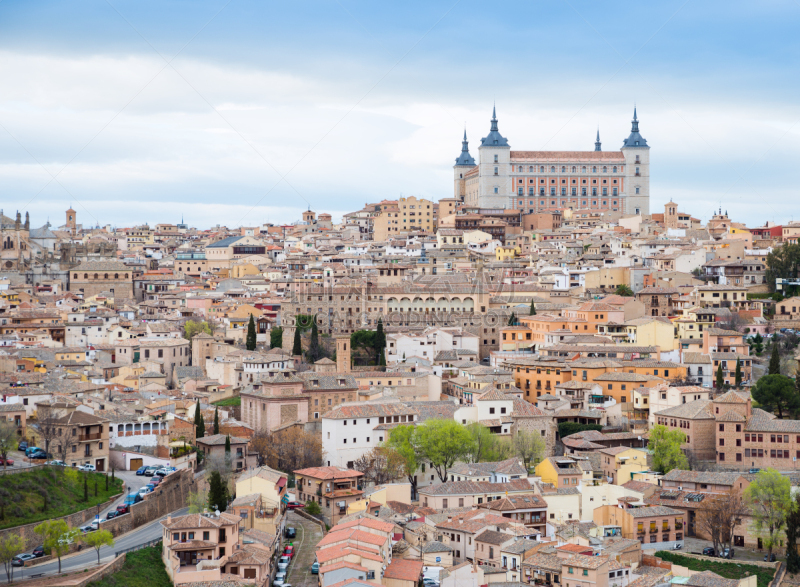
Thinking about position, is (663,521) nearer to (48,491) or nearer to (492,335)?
(48,491)

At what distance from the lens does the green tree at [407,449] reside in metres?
35.4

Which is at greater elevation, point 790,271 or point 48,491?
point 790,271

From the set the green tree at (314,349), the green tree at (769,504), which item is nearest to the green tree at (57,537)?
the green tree at (769,504)

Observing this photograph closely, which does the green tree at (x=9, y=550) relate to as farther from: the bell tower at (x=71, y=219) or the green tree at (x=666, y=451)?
the bell tower at (x=71, y=219)

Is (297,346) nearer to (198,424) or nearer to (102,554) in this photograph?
(198,424)

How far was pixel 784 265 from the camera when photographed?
5141cm

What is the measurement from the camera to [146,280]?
66438mm

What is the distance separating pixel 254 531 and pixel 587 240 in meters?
43.1

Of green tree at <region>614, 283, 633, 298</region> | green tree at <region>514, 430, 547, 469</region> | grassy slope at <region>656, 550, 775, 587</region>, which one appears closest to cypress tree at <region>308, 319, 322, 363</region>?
green tree at <region>514, 430, 547, 469</region>

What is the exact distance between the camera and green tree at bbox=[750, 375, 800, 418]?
3853cm

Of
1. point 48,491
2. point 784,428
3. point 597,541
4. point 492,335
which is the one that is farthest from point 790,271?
point 48,491

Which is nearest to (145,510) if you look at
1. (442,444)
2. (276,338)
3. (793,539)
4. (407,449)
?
(407,449)

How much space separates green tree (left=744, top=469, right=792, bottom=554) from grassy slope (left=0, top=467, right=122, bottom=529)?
1605 cm

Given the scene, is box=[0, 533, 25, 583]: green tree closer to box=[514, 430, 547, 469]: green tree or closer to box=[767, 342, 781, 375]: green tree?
box=[514, 430, 547, 469]: green tree
